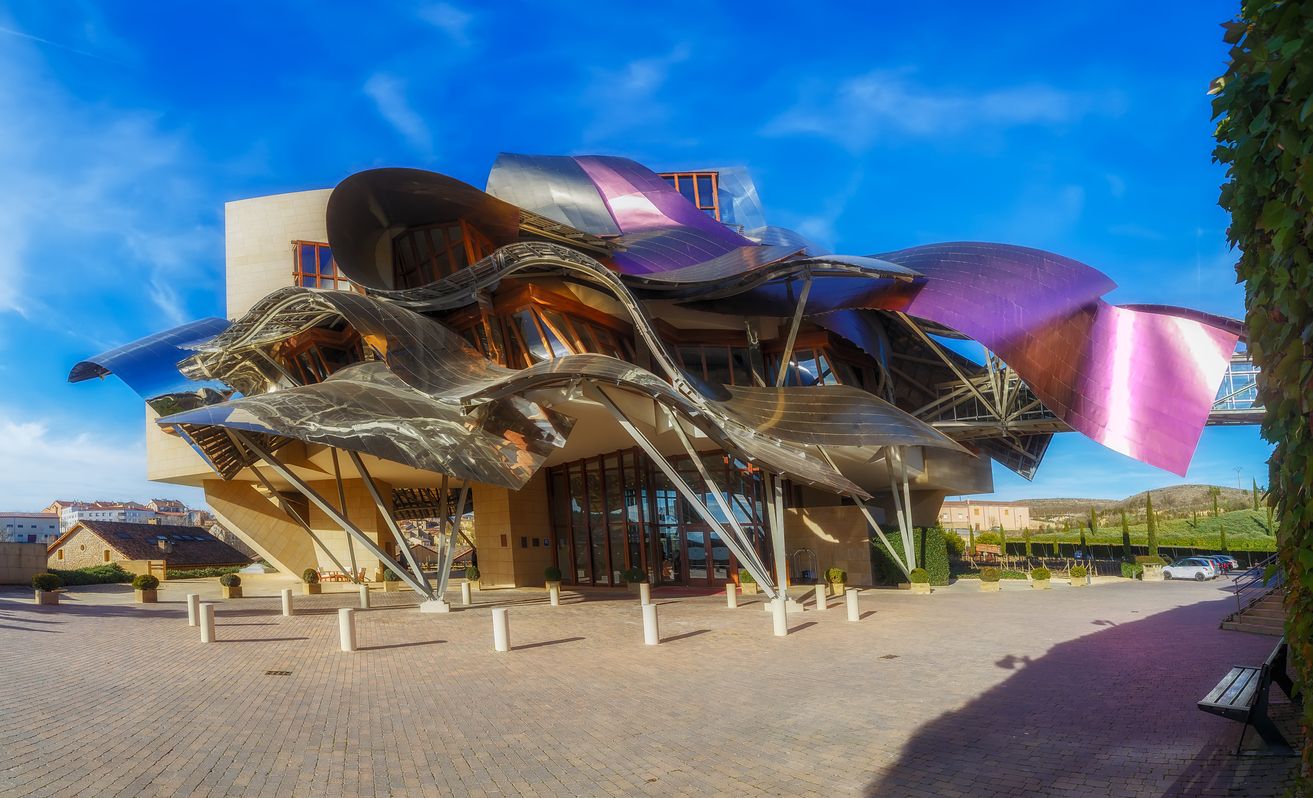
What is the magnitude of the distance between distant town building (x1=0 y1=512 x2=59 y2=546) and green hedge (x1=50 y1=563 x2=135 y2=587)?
13909 cm

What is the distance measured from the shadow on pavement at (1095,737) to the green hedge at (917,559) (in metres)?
17.8

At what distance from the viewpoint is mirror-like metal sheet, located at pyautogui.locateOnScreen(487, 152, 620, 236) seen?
3491 cm

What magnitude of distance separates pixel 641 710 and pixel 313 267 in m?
35.8

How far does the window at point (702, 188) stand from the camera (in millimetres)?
46281

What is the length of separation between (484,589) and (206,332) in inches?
709

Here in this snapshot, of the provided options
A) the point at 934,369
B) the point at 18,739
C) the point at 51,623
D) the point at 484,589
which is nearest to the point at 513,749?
the point at 18,739

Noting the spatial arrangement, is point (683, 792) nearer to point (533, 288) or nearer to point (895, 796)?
point (895, 796)

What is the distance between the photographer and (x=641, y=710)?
1062 cm

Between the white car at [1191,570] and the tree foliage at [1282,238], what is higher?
the tree foliage at [1282,238]

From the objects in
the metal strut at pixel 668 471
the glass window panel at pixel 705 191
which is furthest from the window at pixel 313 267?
the metal strut at pixel 668 471

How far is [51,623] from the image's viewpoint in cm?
2034

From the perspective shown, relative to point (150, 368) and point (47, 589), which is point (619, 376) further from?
point (150, 368)

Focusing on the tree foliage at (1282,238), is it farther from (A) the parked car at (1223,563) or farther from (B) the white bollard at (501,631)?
(A) the parked car at (1223,563)

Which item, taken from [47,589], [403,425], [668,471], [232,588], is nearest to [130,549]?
[232,588]
